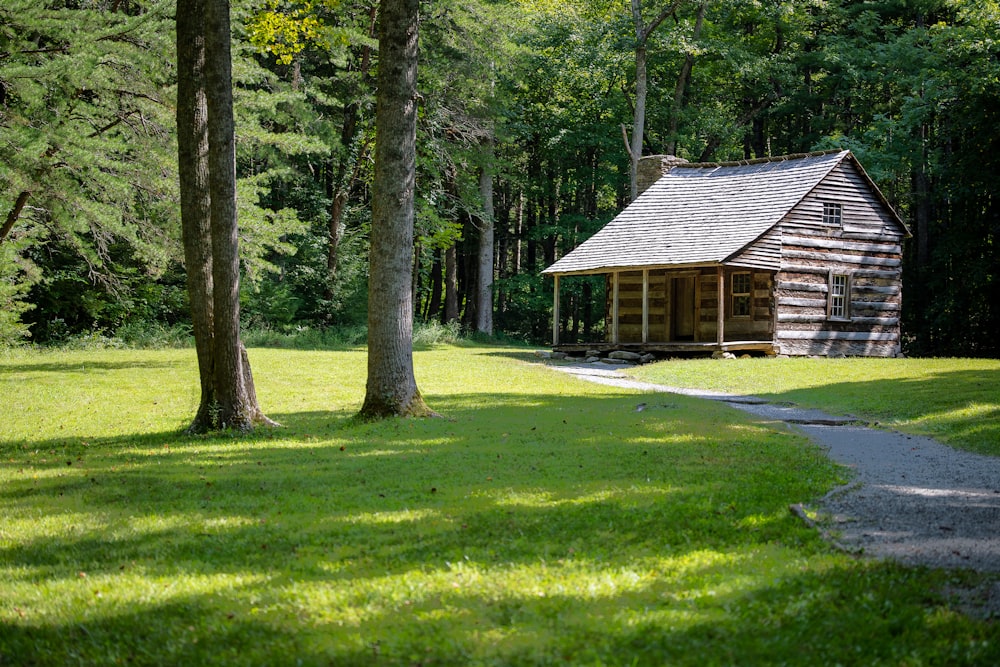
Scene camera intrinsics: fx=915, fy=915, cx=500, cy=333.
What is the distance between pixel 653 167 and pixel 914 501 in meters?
31.4

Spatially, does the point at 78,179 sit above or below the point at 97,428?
above

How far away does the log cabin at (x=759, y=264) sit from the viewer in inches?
1204

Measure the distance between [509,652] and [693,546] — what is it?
2267mm

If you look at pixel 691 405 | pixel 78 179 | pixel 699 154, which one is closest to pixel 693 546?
pixel 691 405

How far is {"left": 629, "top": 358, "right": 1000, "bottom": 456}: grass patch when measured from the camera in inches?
574

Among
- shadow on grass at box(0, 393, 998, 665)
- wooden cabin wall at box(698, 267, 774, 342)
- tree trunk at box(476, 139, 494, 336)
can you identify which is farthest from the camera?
tree trunk at box(476, 139, 494, 336)

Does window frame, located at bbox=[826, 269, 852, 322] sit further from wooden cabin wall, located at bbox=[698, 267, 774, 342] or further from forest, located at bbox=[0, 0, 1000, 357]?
forest, located at bbox=[0, 0, 1000, 357]

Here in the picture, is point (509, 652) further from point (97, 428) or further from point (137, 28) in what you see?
point (137, 28)

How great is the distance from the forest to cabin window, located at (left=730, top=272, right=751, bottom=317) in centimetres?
1007

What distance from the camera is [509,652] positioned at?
185 inches

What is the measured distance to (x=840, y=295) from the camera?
32.4 m

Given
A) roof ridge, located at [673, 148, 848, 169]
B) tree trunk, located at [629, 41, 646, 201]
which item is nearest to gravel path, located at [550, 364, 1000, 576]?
roof ridge, located at [673, 148, 848, 169]

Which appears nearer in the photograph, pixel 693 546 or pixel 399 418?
pixel 693 546

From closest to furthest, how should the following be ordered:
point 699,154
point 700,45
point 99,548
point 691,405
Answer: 1. point 99,548
2. point 691,405
3. point 700,45
4. point 699,154
